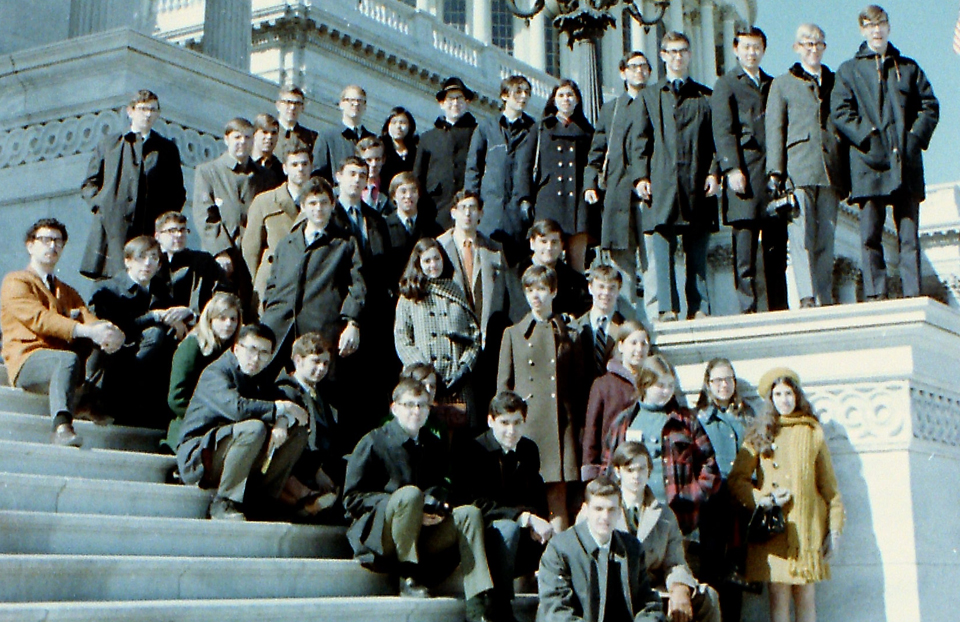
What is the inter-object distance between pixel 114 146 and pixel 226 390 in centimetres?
306

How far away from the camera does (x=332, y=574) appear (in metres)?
5.74

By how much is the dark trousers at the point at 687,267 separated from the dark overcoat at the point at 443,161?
5.52 feet

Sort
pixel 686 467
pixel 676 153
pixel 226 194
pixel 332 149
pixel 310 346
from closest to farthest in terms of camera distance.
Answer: pixel 686 467
pixel 310 346
pixel 676 153
pixel 226 194
pixel 332 149

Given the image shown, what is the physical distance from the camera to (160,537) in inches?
214

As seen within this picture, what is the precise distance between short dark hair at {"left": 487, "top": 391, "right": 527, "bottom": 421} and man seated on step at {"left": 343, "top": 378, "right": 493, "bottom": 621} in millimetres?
343

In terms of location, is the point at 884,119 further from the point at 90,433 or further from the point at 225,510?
the point at 90,433

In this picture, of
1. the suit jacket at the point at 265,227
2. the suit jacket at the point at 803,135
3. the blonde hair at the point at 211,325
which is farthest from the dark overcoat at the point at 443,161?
the blonde hair at the point at 211,325

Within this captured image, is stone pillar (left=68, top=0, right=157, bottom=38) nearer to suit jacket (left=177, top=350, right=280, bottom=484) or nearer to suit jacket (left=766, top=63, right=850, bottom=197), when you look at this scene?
suit jacket (left=766, top=63, right=850, bottom=197)

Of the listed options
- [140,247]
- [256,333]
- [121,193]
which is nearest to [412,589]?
[256,333]

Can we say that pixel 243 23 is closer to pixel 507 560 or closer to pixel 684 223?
pixel 684 223

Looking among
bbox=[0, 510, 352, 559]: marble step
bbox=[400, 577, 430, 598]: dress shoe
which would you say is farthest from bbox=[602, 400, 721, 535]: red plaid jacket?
bbox=[0, 510, 352, 559]: marble step

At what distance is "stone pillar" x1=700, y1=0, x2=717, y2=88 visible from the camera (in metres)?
61.6

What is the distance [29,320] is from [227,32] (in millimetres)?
9111

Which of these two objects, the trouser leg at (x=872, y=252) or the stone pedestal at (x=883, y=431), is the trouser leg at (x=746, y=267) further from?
the stone pedestal at (x=883, y=431)
